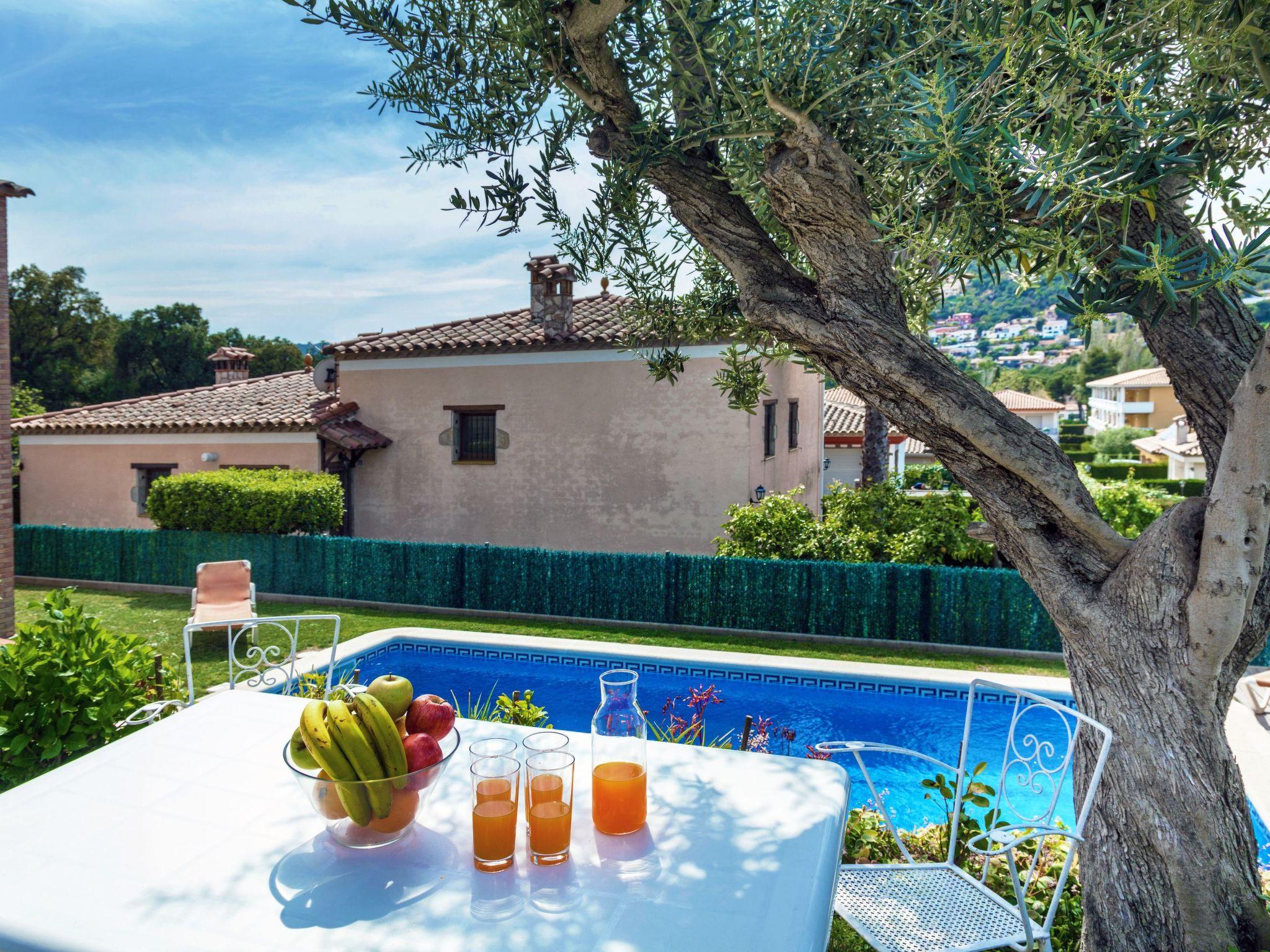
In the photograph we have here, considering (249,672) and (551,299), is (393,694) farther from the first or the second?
(551,299)

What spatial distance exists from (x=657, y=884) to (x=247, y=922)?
91 cm

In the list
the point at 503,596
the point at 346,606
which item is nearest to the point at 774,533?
the point at 503,596

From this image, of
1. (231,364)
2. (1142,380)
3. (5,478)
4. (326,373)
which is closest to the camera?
(5,478)

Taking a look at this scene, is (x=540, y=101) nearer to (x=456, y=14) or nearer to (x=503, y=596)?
(x=456, y=14)

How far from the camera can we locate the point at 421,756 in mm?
2117

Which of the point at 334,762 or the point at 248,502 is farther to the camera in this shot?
the point at 248,502

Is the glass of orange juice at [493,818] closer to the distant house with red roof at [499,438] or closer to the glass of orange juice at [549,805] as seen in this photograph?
the glass of orange juice at [549,805]

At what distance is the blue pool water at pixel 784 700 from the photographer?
24.1 feet

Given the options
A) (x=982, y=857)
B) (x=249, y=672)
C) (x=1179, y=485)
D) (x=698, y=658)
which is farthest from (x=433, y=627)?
(x=1179, y=485)

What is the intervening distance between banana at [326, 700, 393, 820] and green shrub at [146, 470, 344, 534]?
42.1ft

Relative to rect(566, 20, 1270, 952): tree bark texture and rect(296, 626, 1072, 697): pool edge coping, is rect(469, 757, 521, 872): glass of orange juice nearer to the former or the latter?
rect(566, 20, 1270, 952): tree bark texture

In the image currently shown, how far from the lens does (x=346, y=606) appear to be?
42.6ft

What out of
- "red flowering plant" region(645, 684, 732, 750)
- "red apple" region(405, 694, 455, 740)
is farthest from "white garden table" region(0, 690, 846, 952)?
"red flowering plant" region(645, 684, 732, 750)

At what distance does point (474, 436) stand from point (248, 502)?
439 cm
